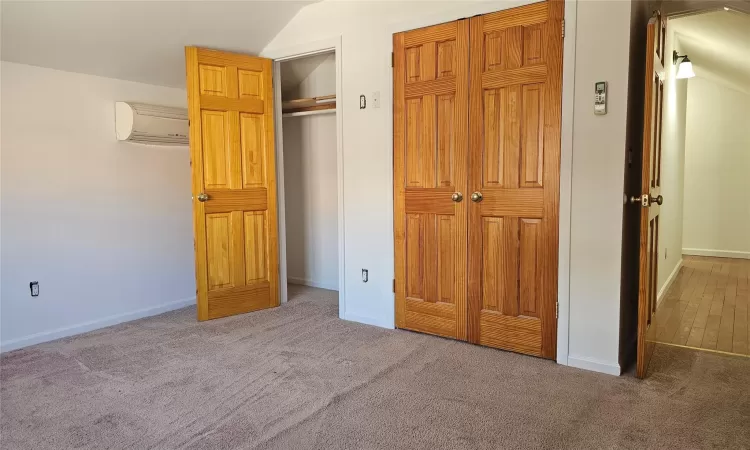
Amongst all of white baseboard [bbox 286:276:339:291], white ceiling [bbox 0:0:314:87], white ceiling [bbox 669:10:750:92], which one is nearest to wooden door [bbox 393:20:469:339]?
white ceiling [bbox 0:0:314:87]

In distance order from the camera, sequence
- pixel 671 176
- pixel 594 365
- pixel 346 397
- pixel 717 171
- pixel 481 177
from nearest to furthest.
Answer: pixel 346 397 → pixel 594 365 → pixel 481 177 → pixel 671 176 → pixel 717 171

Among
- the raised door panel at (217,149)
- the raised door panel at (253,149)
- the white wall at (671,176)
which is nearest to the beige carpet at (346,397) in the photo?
the raised door panel at (217,149)

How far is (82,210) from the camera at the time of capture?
11.6 ft

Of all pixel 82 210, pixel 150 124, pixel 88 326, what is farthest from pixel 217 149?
pixel 88 326

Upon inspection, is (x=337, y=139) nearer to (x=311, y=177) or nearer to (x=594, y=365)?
(x=311, y=177)

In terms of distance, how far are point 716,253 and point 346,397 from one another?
6401 mm

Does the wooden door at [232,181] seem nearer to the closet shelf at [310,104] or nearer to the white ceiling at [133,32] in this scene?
the white ceiling at [133,32]

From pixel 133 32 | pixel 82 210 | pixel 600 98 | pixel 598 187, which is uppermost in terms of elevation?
pixel 133 32

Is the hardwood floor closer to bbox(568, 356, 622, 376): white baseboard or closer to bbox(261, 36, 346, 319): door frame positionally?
bbox(568, 356, 622, 376): white baseboard

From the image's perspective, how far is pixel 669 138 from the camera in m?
4.34

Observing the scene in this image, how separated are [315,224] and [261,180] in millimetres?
1061

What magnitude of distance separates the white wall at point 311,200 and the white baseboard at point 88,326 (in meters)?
1.22

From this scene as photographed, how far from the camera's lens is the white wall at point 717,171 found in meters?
6.35

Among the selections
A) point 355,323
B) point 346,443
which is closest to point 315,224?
point 355,323
